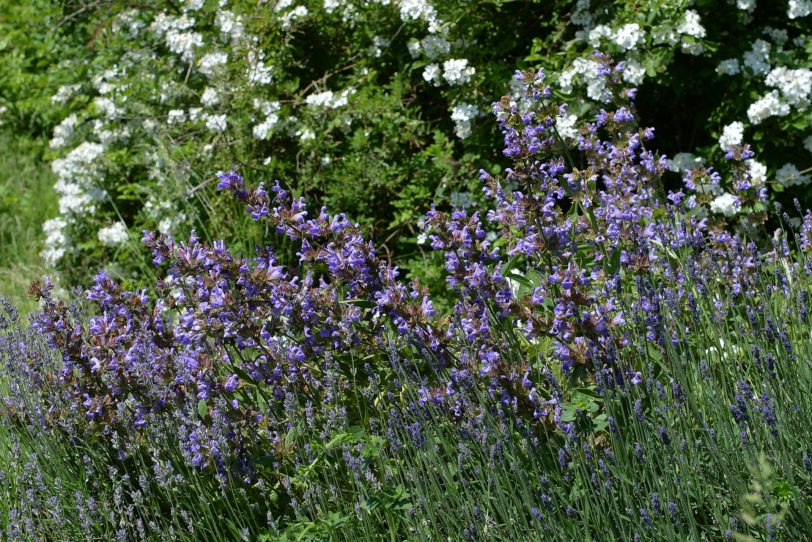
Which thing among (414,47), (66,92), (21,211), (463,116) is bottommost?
(21,211)

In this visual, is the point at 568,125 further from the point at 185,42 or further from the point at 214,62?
the point at 185,42

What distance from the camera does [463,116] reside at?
191 inches

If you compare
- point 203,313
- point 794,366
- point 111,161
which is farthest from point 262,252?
point 111,161

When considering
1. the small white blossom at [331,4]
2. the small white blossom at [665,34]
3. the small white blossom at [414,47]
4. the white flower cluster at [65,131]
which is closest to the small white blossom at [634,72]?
the small white blossom at [665,34]

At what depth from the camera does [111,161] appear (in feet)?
20.7

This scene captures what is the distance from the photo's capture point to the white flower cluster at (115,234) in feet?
20.1

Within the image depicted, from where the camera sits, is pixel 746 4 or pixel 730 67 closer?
pixel 746 4

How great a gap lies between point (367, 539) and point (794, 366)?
122 centimetres

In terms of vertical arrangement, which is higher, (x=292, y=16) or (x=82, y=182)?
(x=292, y=16)

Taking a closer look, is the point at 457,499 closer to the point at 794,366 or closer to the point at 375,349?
the point at 375,349

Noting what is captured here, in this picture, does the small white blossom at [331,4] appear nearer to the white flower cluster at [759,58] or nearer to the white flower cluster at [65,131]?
the white flower cluster at [759,58]

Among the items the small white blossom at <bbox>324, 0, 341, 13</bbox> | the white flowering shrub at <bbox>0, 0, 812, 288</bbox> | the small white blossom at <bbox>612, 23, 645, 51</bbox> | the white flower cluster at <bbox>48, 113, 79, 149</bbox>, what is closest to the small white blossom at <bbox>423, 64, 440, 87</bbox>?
the white flowering shrub at <bbox>0, 0, 812, 288</bbox>

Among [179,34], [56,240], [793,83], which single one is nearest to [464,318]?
[793,83]

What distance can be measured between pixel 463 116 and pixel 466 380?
264 centimetres
